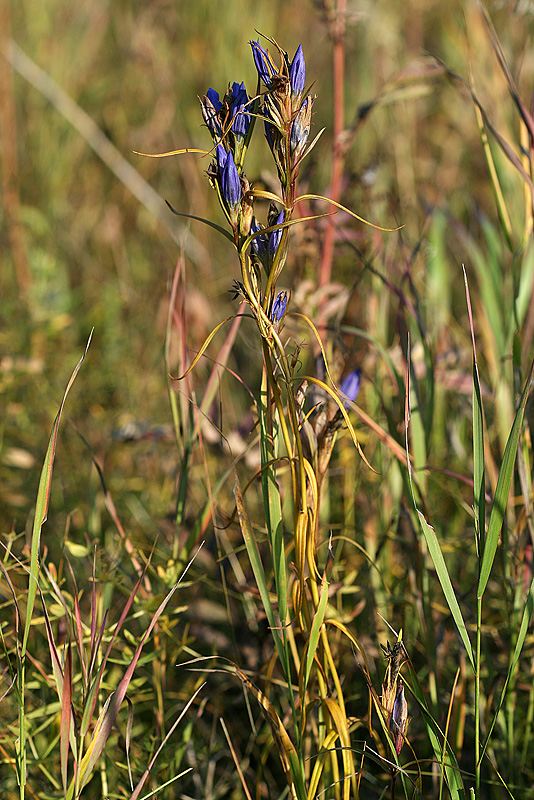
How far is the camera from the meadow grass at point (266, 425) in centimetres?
64

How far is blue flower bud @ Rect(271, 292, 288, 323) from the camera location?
0.58 metres

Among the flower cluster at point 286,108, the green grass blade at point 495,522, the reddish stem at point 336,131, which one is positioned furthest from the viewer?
the reddish stem at point 336,131

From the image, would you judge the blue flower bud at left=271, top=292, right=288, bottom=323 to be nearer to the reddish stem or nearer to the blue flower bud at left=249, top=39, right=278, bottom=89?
the blue flower bud at left=249, top=39, right=278, bottom=89

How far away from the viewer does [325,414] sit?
2.27 feet

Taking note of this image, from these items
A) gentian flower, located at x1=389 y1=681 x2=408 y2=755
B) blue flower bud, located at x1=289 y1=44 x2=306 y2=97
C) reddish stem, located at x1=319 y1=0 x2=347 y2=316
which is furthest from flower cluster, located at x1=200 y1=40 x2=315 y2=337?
reddish stem, located at x1=319 y1=0 x2=347 y2=316

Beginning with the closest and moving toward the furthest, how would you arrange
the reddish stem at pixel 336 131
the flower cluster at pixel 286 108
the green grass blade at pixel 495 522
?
1. the flower cluster at pixel 286 108
2. the green grass blade at pixel 495 522
3. the reddish stem at pixel 336 131

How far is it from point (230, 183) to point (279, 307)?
0.12 meters

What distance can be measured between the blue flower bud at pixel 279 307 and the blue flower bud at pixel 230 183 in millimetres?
93

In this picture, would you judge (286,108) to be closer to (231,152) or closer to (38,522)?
(231,152)

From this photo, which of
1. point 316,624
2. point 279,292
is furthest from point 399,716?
point 279,292

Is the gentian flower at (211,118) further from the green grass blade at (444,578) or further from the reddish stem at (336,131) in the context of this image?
the reddish stem at (336,131)

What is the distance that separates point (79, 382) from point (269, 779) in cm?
101

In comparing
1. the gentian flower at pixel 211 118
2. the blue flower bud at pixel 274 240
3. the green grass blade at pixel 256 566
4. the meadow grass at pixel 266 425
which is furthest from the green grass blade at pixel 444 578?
the gentian flower at pixel 211 118

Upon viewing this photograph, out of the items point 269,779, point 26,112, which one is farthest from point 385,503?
point 26,112
